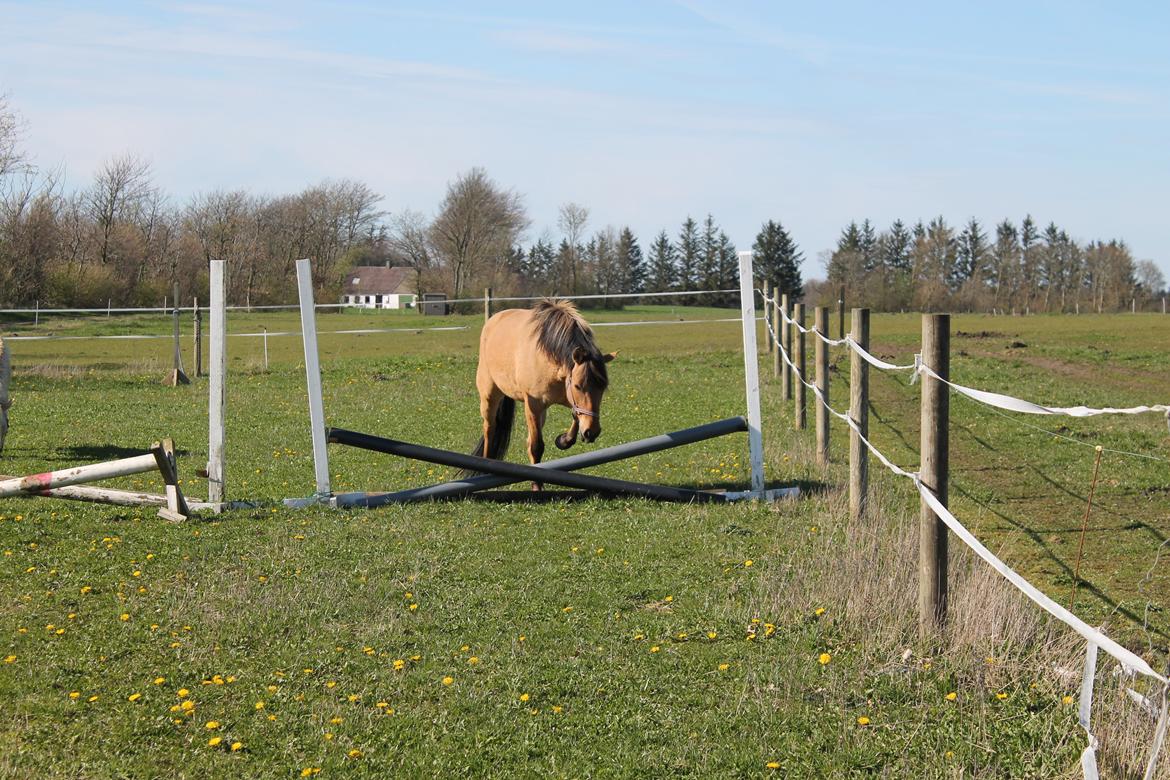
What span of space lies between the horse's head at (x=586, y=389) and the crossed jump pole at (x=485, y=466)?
15.2 inches

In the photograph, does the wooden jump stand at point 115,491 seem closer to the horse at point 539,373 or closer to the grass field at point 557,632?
the grass field at point 557,632

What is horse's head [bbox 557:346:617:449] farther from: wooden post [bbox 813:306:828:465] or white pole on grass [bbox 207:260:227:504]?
white pole on grass [bbox 207:260:227:504]

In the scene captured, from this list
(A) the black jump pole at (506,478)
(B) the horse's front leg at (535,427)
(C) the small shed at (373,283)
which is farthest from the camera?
(C) the small shed at (373,283)

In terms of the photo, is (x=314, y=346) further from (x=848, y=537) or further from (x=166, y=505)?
(x=848, y=537)

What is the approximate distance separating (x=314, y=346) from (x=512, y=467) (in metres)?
1.90

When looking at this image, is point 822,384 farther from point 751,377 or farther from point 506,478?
point 506,478

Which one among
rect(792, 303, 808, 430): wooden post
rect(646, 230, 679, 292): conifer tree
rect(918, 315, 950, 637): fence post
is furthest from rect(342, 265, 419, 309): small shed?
rect(918, 315, 950, 637): fence post

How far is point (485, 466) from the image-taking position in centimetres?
857

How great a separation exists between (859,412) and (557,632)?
9.39 feet

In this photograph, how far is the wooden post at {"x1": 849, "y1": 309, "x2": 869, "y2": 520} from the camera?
23.5ft

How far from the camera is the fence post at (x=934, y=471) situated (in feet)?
16.0

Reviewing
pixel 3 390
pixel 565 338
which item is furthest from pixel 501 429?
pixel 3 390

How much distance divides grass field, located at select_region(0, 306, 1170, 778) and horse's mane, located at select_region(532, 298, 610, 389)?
1.22 m

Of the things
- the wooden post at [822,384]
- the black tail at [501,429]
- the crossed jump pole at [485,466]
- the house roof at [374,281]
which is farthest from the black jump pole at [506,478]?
the house roof at [374,281]
